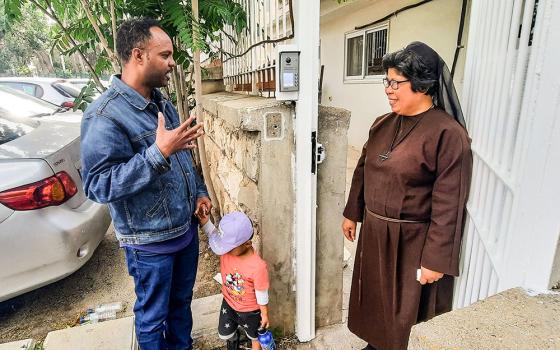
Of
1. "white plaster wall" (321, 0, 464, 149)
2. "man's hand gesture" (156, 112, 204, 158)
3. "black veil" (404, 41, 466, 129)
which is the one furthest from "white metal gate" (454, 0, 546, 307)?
"white plaster wall" (321, 0, 464, 149)

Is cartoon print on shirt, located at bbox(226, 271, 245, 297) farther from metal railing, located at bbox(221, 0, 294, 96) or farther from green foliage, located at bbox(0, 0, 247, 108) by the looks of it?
green foliage, located at bbox(0, 0, 247, 108)

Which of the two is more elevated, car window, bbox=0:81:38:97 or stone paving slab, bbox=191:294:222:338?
car window, bbox=0:81:38:97

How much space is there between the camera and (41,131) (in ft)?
9.69

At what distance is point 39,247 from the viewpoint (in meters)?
2.33

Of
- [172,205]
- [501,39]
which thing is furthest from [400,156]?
[172,205]

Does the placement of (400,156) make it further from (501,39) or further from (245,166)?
(245,166)

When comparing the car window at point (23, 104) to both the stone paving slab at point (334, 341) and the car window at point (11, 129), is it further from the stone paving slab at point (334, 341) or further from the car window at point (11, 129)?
the stone paving slab at point (334, 341)

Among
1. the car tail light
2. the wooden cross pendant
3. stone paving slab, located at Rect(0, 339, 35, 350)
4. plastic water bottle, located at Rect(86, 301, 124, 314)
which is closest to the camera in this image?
the wooden cross pendant

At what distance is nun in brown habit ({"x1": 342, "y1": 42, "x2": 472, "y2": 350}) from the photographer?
58.4 inches

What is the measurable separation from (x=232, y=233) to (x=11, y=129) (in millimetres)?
2277

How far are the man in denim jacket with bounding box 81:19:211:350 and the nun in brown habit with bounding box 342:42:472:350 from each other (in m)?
0.92

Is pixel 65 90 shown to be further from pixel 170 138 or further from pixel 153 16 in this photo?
pixel 170 138

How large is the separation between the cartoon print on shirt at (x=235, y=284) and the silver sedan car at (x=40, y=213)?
4.25 feet

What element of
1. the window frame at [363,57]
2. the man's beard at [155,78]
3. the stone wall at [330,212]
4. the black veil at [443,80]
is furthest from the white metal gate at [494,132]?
the window frame at [363,57]
